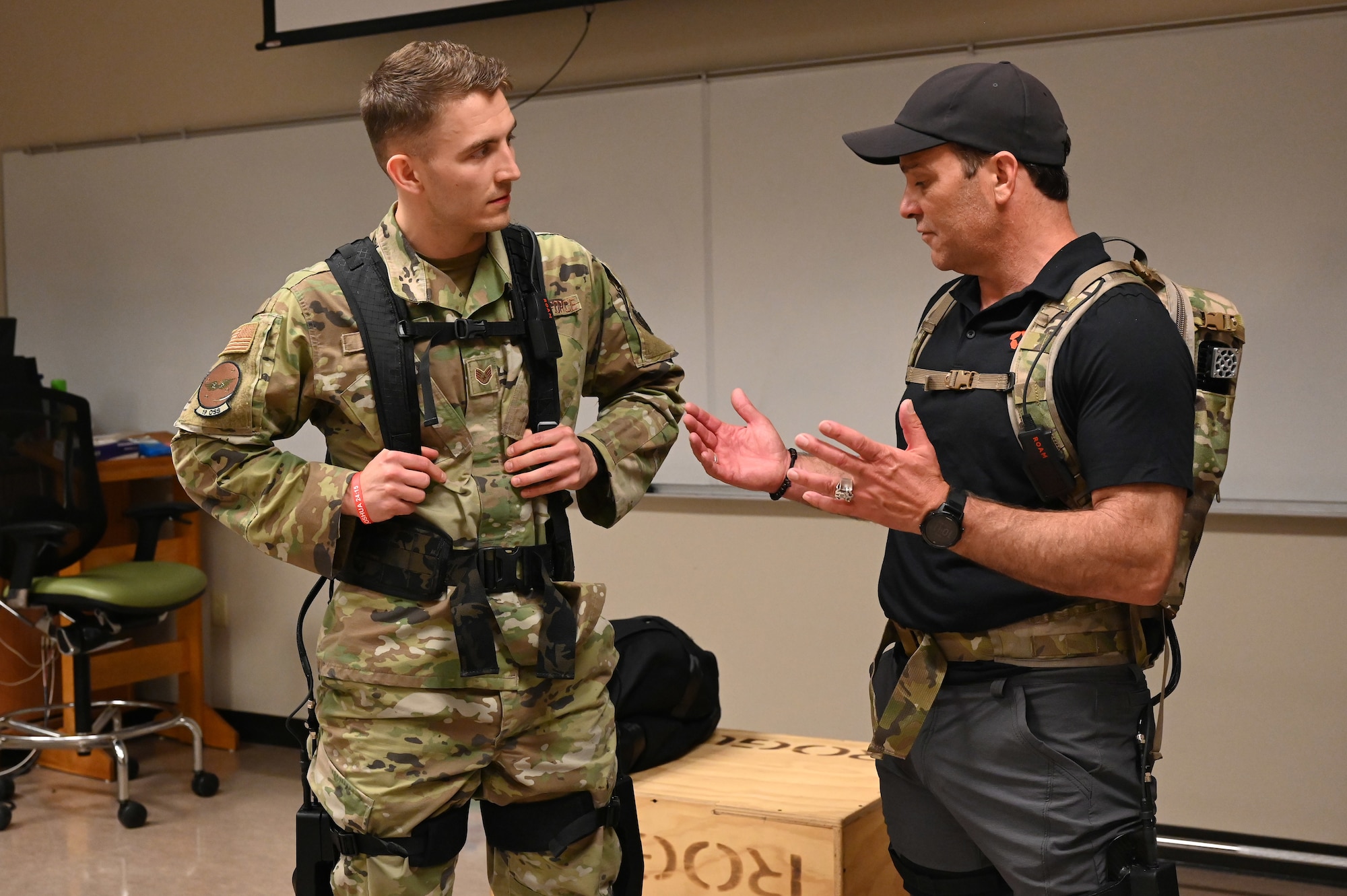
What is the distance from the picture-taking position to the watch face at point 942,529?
1436 mm

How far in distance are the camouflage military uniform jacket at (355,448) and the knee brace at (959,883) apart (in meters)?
0.57

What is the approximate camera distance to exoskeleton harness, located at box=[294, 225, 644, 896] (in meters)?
1.64

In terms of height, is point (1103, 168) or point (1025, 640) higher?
point (1103, 168)

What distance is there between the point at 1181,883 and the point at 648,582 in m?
1.70

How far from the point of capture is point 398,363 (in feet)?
5.39

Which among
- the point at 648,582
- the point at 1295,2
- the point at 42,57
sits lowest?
the point at 648,582

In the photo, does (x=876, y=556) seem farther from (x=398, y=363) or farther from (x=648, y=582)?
(x=398, y=363)

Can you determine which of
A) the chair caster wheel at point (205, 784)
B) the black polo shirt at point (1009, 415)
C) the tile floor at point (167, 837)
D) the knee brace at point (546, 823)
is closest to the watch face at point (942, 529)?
the black polo shirt at point (1009, 415)

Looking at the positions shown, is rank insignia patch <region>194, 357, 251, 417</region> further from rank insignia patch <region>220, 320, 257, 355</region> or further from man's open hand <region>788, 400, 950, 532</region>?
man's open hand <region>788, 400, 950, 532</region>

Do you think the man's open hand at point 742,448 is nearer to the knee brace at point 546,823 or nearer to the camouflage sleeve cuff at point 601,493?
the camouflage sleeve cuff at point 601,493

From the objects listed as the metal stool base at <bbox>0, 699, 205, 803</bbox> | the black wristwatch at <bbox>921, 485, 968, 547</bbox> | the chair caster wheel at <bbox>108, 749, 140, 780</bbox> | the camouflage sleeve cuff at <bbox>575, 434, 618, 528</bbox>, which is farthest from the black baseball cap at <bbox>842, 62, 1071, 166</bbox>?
the chair caster wheel at <bbox>108, 749, 140, 780</bbox>

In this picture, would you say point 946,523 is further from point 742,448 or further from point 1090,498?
point 742,448

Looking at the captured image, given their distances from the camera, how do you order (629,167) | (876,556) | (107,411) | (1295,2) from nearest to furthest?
1. (1295,2)
2. (876,556)
3. (629,167)
4. (107,411)

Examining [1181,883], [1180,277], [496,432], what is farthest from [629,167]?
[1181,883]
